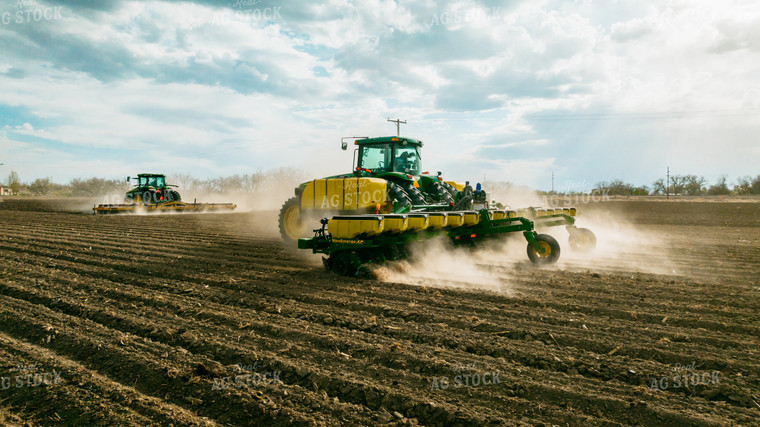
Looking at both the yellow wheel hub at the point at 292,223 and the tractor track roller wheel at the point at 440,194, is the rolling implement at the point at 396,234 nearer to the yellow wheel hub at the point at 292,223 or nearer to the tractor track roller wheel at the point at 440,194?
the tractor track roller wheel at the point at 440,194

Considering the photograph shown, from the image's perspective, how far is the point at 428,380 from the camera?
3.34 m

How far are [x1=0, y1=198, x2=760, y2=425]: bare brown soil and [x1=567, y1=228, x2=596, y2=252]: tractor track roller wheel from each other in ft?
7.24

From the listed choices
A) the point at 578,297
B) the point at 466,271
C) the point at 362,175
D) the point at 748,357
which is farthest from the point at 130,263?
the point at 748,357

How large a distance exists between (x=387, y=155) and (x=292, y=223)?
2642 millimetres

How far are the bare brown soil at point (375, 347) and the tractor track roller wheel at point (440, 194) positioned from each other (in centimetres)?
273

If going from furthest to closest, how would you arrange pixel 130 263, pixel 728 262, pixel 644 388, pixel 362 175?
pixel 362 175, pixel 728 262, pixel 130 263, pixel 644 388

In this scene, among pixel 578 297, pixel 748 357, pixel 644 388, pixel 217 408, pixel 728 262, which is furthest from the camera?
pixel 728 262

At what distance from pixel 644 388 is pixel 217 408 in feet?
9.46

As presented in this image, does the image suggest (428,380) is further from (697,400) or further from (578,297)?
(578,297)

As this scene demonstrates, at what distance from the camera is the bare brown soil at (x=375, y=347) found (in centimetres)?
296

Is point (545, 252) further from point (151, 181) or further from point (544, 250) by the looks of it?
point (151, 181)

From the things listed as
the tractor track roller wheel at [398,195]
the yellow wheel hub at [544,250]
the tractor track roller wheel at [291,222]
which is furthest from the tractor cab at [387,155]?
the yellow wheel hub at [544,250]

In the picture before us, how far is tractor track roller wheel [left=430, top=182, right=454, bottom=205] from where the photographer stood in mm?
9953

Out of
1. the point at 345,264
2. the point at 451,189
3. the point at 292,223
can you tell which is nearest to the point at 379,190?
the point at 345,264
